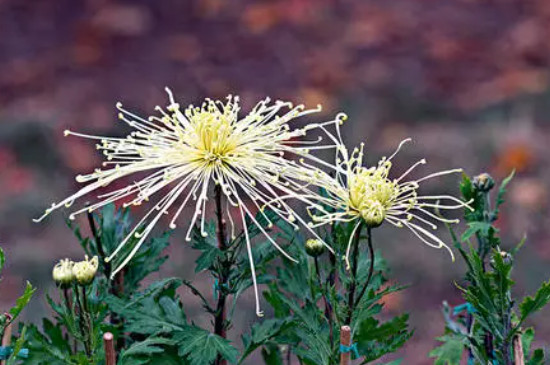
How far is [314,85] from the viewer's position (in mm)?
3109

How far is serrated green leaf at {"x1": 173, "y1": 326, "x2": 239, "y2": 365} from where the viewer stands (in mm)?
835

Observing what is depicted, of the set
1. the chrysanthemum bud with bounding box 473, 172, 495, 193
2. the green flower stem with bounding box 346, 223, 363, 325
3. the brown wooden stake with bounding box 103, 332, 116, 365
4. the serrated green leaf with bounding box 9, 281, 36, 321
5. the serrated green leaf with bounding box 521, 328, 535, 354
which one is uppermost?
the chrysanthemum bud with bounding box 473, 172, 495, 193

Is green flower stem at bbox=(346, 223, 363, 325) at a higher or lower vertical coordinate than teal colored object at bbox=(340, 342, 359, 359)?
higher

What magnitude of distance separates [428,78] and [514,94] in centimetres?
31

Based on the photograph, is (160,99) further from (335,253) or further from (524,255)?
(335,253)

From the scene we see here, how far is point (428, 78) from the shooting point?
313cm

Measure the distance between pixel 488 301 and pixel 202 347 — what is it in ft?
0.94

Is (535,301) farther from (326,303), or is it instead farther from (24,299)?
(24,299)

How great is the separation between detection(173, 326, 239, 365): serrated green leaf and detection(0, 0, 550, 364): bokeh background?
1.45m

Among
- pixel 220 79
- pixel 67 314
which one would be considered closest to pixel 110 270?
pixel 67 314

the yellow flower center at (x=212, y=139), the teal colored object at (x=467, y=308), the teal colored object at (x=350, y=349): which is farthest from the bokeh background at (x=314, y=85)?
the yellow flower center at (x=212, y=139)

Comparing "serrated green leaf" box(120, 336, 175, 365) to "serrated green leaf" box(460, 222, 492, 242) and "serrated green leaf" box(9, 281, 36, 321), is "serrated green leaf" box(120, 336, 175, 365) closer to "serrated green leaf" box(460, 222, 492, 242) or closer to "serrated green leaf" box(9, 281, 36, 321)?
"serrated green leaf" box(9, 281, 36, 321)

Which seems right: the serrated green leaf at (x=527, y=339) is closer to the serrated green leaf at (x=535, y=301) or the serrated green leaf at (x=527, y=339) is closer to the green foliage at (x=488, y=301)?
the green foliage at (x=488, y=301)

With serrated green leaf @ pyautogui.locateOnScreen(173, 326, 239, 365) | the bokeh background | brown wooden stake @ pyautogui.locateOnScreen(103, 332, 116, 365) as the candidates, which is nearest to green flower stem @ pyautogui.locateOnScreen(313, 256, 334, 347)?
serrated green leaf @ pyautogui.locateOnScreen(173, 326, 239, 365)
